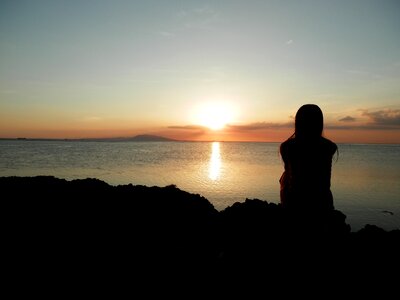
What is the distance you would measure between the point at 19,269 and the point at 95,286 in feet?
6.84

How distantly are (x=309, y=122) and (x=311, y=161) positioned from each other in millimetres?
508

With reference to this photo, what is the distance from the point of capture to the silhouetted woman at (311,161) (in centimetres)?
379

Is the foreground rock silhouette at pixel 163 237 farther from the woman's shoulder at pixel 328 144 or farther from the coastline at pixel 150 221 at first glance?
the woman's shoulder at pixel 328 144

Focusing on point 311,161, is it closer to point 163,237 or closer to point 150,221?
point 163,237

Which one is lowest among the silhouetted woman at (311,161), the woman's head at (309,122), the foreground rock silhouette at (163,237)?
the foreground rock silhouette at (163,237)

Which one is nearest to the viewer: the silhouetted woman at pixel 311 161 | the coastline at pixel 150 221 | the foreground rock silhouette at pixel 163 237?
the silhouetted woman at pixel 311 161

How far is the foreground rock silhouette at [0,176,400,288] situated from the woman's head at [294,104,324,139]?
3.39 ft

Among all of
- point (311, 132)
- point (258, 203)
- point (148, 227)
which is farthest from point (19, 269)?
point (258, 203)

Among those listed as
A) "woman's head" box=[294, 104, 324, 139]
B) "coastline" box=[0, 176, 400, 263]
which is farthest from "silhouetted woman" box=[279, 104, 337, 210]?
"coastline" box=[0, 176, 400, 263]

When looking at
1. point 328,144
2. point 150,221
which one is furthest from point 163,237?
point 328,144

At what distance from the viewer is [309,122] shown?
380cm

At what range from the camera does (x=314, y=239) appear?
378cm

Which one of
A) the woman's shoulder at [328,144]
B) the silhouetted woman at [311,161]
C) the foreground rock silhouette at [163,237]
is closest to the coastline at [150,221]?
the foreground rock silhouette at [163,237]

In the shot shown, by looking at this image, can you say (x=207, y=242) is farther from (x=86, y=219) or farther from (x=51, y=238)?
(x=51, y=238)
